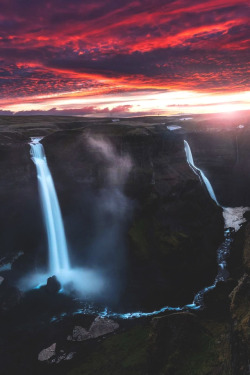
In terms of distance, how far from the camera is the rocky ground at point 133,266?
17369 millimetres

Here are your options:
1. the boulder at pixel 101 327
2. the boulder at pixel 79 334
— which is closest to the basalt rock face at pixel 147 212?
the boulder at pixel 101 327

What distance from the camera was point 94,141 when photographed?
40031 millimetres

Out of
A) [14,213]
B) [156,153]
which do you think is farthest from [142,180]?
[14,213]

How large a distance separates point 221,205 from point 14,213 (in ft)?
130

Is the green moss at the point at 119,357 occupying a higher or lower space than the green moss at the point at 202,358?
lower

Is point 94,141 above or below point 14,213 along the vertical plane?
above

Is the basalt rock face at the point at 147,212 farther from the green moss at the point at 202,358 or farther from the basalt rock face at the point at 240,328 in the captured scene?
the basalt rock face at the point at 240,328

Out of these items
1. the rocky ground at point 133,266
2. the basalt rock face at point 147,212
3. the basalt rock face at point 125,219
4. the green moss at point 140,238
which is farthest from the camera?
→ the green moss at point 140,238

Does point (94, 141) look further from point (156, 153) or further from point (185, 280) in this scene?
point (185, 280)

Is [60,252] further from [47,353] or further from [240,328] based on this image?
[240,328]

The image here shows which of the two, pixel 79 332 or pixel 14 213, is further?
pixel 14 213

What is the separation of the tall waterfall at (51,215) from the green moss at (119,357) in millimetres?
12404

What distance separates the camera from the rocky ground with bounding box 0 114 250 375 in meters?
17.4

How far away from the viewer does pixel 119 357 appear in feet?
66.3
